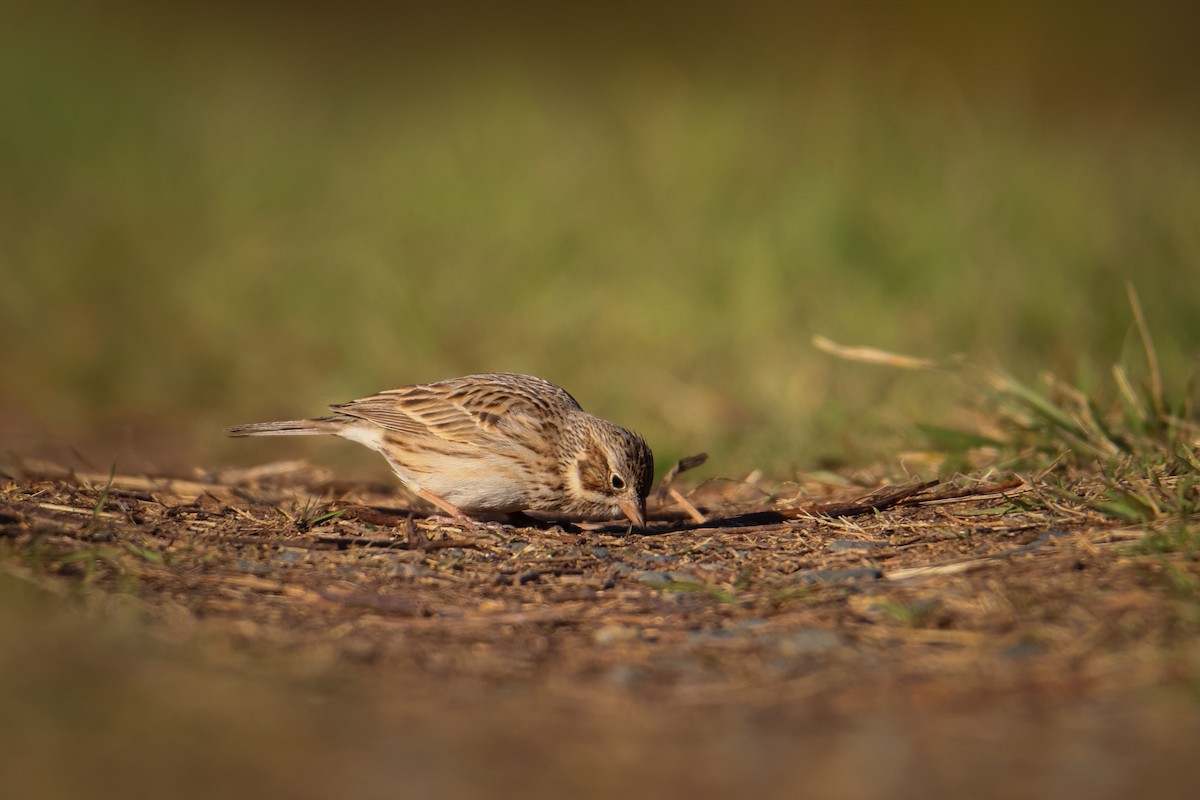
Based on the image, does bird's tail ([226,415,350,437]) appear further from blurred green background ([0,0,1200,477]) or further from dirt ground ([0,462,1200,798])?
blurred green background ([0,0,1200,477])

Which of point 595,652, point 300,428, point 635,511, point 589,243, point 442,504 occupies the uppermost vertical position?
point 589,243

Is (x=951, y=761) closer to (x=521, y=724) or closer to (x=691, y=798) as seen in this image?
(x=691, y=798)

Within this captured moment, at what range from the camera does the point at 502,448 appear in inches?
238

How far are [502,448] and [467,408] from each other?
382mm

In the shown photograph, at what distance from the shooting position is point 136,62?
15812mm

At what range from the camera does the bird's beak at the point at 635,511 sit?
5.69 m

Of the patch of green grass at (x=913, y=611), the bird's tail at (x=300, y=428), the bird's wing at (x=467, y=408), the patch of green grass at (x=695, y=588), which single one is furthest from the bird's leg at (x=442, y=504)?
the patch of green grass at (x=913, y=611)

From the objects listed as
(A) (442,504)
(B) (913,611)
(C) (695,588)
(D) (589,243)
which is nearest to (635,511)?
(A) (442,504)

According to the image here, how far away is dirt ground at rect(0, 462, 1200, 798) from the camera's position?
3.09m

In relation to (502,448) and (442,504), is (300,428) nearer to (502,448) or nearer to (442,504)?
(442,504)

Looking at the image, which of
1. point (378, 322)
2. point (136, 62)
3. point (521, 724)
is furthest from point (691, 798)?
point (136, 62)

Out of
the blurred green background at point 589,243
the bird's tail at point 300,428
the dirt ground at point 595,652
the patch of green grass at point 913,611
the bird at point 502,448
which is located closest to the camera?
the dirt ground at point 595,652

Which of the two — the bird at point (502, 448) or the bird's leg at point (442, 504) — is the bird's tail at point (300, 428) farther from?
the bird's leg at point (442, 504)

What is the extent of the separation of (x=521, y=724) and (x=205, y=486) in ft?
10.4
